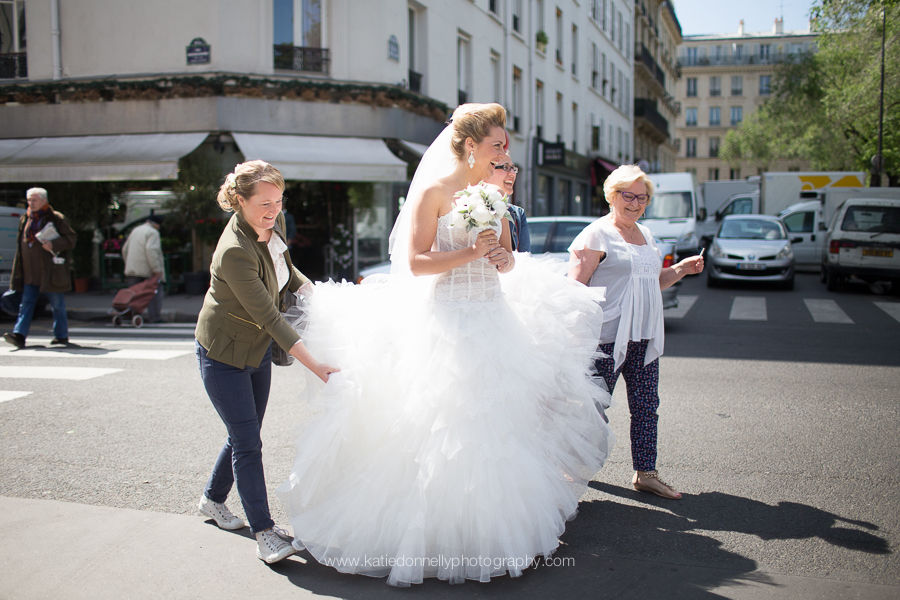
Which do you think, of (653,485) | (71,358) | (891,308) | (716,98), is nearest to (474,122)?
(653,485)

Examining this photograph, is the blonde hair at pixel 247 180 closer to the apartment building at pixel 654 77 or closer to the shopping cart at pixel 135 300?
the shopping cart at pixel 135 300

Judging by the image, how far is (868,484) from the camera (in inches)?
153

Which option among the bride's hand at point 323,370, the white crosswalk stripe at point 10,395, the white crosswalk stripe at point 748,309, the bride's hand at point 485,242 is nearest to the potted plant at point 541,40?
the white crosswalk stripe at point 748,309

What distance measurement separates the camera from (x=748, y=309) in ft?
37.7

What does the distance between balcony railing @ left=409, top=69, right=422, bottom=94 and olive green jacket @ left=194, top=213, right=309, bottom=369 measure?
48.3 ft

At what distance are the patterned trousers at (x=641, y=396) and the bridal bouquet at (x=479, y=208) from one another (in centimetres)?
140

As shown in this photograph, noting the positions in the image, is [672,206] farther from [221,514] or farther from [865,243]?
[221,514]

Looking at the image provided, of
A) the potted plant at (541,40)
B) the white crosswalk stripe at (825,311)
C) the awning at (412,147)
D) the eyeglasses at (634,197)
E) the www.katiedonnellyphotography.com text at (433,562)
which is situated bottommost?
the www.katiedonnellyphotography.com text at (433,562)

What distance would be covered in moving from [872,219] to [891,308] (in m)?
2.98

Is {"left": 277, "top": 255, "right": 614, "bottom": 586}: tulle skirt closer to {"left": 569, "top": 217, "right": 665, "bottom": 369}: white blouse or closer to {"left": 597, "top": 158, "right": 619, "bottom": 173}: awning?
{"left": 569, "top": 217, "right": 665, "bottom": 369}: white blouse

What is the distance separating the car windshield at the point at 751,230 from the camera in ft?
49.2

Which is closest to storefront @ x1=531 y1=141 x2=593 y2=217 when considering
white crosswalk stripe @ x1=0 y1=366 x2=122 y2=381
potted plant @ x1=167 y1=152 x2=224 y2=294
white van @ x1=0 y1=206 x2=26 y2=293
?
potted plant @ x1=167 y1=152 x2=224 y2=294

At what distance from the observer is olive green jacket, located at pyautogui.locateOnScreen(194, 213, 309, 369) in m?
2.86

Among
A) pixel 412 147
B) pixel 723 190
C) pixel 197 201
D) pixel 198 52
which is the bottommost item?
pixel 197 201
